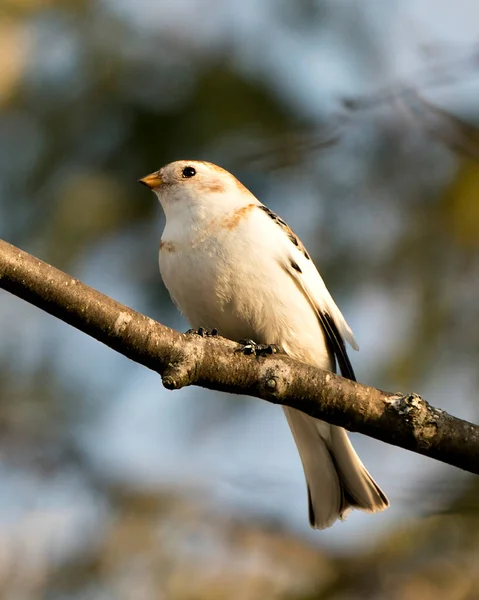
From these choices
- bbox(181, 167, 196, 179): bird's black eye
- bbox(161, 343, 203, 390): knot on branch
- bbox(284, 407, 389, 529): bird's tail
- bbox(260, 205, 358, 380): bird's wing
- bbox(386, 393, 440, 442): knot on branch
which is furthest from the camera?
bbox(181, 167, 196, 179): bird's black eye

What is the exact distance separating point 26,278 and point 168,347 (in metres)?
0.53

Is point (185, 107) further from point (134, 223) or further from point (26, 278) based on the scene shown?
point (26, 278)

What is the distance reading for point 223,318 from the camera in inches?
168

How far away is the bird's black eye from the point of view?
16.5 feet

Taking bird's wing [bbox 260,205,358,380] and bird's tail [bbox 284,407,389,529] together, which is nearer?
bird's wing [bbox 260,205,358,380]

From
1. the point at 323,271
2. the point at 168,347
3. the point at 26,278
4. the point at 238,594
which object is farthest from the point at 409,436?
the point at 323,271

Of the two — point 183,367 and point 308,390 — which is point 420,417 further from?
point 183,367

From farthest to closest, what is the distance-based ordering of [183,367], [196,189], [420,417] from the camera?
[196,189]
[420,417]
[183,367]

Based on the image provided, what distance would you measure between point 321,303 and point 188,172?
3.70 ft

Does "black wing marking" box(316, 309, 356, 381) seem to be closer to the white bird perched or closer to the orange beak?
the white bird perched

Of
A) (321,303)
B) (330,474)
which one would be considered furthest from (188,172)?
(330,474)

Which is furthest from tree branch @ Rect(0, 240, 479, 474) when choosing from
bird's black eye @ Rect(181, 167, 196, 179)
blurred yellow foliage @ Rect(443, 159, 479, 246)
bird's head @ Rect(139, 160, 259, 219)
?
blurred yellow foliage @ Rect(443, 159, 479, 246)

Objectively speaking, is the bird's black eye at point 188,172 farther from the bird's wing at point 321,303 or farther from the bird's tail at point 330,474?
the bird's tail at point 330,474

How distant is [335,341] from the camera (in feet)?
14.9
